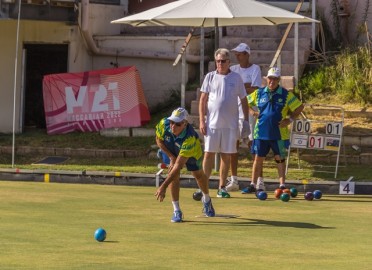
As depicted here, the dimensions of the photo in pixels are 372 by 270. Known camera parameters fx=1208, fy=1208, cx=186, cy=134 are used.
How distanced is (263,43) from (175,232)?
33.6 feet

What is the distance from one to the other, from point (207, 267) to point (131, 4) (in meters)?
14.8

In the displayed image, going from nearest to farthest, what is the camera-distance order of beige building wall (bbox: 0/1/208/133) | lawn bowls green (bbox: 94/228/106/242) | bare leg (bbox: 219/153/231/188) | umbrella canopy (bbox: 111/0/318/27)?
lawn bowls green (bbox: 94/228/106/242)
bare leg (bbox: 219/153/231/188)
umbrella canopy (bbox: 111/0/318/27)
beige building wall (bbox: 0/1/208/133)

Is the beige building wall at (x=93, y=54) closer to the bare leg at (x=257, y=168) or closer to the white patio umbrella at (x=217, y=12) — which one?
the white patio umbrella at (x=217, y=12)

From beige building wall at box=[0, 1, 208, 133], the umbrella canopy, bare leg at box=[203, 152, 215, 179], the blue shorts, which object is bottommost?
bare leg at box=[203, 152, 215, 179]

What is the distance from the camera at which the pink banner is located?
67.1 feet

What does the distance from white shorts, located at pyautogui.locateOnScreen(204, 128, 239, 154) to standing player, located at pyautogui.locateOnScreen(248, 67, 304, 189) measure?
1.48ft

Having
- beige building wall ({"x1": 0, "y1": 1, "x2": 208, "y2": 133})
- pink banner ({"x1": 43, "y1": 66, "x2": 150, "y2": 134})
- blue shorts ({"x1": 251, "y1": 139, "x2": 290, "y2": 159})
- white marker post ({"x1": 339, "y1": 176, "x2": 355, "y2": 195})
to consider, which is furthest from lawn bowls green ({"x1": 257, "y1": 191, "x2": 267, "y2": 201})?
beige building wall ({"x1": 0, "y1": 1, "x2": 208, "y2": 133})

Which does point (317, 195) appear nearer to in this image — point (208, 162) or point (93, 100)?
point (208, 162)

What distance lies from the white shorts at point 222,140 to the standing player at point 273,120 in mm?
450

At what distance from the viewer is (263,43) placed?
826 inches

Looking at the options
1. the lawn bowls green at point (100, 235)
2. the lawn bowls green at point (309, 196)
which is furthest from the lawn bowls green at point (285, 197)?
the lawn bowls green at point (100, 235)

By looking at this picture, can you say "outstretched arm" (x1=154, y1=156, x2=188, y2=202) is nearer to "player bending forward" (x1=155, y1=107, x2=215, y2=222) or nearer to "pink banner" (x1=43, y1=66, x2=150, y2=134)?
"player bending forward" (x1=155, y1=107, x2=215, y2=222)

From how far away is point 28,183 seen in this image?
1659 centimetres

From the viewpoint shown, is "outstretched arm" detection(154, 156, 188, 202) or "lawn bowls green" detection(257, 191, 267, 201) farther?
"lawn bowls green" detection(257, 191, 267, 201)
